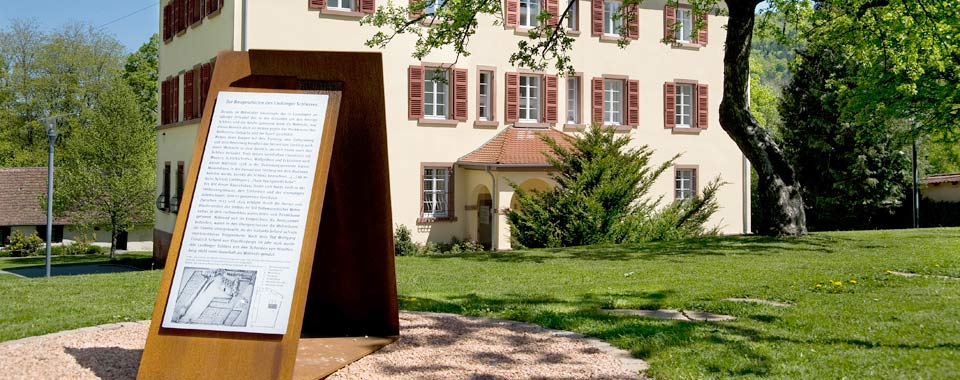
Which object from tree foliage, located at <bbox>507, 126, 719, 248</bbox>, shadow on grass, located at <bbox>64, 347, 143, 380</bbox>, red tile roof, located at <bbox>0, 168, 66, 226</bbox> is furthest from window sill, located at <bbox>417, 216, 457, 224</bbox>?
red tile roof, located at <bbox>0, 168, 66, 226</bbox>

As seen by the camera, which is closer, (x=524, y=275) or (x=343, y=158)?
(x=343, y=158)

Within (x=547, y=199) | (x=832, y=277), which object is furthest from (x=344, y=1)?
(x=832, y=277)

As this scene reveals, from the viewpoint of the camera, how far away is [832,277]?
10.8m

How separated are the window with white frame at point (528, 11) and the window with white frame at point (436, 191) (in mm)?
5096

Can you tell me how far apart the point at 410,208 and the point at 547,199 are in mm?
5751

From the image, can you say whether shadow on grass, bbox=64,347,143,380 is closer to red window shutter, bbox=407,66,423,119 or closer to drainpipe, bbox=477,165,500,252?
drainpipe, bbox=477,165,500,252

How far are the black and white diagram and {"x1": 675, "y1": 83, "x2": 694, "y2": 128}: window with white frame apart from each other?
25.2m

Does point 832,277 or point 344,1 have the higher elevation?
point 344,1

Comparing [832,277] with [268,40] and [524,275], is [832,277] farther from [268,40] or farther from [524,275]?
[268,40]

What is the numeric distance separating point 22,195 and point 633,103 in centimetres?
3267

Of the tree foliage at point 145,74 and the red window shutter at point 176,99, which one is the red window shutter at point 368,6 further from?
the tree foliage at point 145,74

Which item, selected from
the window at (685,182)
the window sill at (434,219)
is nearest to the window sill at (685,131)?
the window at (685,182)

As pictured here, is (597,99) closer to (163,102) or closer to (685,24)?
(685,24)

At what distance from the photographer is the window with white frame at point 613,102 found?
2773 cm
